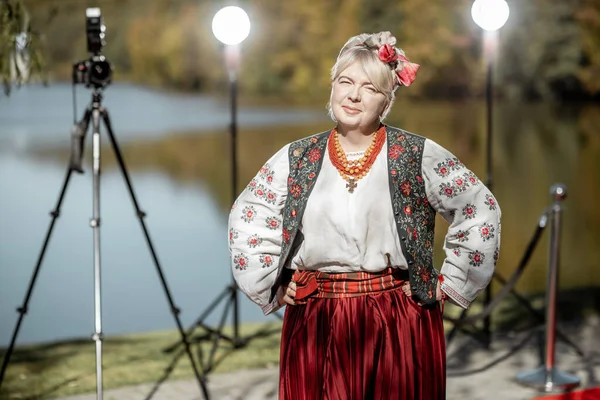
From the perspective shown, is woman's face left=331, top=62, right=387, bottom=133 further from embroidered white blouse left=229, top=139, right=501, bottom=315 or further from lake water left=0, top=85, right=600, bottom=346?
lake water left=0, top=85, right=600, bottom=346

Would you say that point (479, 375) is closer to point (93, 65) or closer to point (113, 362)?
point (113, 362)

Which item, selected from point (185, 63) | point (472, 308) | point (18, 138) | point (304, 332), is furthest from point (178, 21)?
point (304, 332)

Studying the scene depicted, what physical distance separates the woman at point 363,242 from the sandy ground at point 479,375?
1.69 meters

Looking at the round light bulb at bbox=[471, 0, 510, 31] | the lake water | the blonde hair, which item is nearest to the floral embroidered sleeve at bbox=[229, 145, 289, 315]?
the blonde hair

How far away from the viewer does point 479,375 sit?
14.5 ft

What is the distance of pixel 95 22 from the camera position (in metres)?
3.49

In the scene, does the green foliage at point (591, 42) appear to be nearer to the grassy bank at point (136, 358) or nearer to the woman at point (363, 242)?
the grassy bank at point (136, 358)

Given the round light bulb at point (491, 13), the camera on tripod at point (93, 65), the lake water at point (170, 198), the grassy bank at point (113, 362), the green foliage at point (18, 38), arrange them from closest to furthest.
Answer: the camera on tripod at point (93, 65) → the green foliage at point (18, 38) → the grassy bank at point (113, 362) → the round light bulb at point (491, 13) → the lake water at point (170, 198)

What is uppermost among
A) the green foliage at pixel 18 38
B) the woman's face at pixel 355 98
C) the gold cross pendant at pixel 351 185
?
the green foliage at pixel 18 38

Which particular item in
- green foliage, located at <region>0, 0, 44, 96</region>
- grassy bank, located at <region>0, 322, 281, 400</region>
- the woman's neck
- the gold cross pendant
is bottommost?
grassy bank, located at <region>0, 322, 281, 400</region>

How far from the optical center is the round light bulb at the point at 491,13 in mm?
4555

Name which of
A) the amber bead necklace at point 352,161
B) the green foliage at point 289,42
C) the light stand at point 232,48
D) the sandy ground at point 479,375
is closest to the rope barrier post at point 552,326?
the sandy ground at point 479,375

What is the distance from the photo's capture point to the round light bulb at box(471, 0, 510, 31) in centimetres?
455

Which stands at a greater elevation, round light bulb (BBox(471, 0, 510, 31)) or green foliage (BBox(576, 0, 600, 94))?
green foliage (BBox(576, 0, 600, 94))
